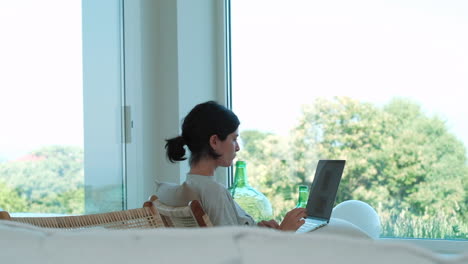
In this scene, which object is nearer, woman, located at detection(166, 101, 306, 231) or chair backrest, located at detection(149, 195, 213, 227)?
chair backrest, located at detection(149, 195, 213, 227)

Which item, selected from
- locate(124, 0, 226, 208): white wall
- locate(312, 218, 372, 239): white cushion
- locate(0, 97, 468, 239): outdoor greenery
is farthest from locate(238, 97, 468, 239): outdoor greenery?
locate(312, 218, 372, 239): white cushion

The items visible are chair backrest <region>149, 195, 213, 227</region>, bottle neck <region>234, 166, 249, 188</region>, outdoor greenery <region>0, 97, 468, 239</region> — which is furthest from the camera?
outdoor greenery <region>0, 97, 468, 239</region>

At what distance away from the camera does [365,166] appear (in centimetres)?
363

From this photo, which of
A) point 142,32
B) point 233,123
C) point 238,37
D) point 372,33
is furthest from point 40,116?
point 372,33

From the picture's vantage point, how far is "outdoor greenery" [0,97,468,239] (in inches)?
129

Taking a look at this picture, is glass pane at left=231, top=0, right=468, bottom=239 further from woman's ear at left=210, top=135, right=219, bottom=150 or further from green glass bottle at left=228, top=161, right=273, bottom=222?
woman's ear at left=210, top=135, right=219, bottom=150

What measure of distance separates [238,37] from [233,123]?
56.6 inches

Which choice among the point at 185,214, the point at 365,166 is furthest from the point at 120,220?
the point at 365,166

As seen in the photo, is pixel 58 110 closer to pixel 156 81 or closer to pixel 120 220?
pixel 156 81

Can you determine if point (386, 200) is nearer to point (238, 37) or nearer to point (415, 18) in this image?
point (415, 18)

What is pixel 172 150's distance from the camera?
106 inches

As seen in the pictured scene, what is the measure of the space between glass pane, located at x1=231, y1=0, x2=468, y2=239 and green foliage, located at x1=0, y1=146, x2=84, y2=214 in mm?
Answer: 1049

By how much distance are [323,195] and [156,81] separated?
1.51 m

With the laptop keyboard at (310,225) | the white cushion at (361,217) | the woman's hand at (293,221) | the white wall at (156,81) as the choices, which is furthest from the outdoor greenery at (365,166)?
the woman's hand at (293,221)
